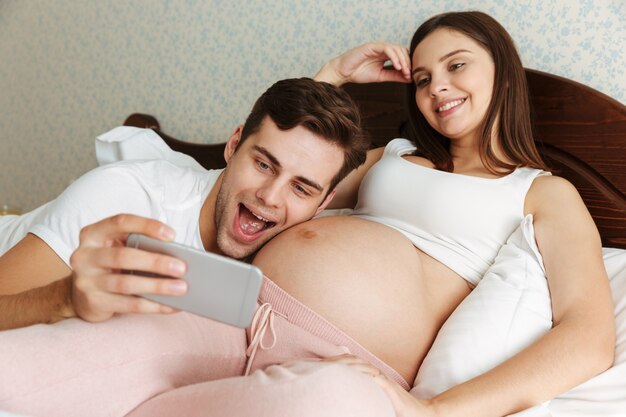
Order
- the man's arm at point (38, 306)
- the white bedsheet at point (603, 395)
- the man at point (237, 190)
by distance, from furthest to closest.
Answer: the man at point (237, 190), the white bedsheet at point (603, 395), the man's arm at point (38, 306)

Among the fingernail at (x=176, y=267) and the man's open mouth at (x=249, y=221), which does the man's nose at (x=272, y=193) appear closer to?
the man's open mouth at (x=249, y=221)

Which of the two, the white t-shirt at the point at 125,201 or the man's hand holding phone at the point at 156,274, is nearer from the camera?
the man's hand holding phone at the point at 156,274

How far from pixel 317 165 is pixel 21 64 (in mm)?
2134

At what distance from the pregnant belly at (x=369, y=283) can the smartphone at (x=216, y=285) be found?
15.7 inches

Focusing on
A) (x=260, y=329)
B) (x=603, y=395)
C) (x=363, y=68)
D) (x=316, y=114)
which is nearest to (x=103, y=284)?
(x=260, y=329)

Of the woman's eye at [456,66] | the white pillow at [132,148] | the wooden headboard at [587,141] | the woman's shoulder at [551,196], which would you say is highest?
the woman's eye at [456,66]

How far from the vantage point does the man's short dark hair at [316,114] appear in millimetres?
1228

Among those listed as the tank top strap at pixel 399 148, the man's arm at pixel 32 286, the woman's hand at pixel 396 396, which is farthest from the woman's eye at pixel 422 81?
the man's arm at pixel 32 286

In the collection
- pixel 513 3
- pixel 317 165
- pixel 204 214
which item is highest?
pixel 513 3

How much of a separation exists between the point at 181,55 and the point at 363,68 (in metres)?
0.94

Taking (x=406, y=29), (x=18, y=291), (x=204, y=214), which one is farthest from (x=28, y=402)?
(x=406, y=29)

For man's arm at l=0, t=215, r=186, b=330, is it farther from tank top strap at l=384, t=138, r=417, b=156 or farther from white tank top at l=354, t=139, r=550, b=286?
tank top strap at l=384, t=138, r=417, b=156

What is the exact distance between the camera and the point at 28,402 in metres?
0.71

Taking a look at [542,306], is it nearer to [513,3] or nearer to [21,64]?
[513,3]
